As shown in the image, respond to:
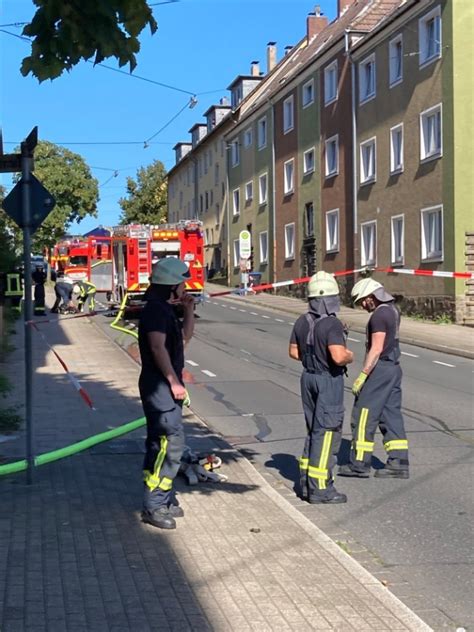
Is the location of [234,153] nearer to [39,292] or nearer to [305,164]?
[305,164]

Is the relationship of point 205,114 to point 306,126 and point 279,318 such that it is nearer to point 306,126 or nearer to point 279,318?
point 306,126

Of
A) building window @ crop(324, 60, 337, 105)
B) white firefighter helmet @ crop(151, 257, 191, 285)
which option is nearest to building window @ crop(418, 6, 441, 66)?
building window @ crop(324, 60, 337, 105)

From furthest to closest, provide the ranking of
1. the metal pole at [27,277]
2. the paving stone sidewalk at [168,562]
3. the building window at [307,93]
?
1. the building window at [307,93]
2. the metal pole at [27,277]
3. the paving stone sidewalk at [168,562]

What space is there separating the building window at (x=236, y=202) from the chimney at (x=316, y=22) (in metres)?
9.68

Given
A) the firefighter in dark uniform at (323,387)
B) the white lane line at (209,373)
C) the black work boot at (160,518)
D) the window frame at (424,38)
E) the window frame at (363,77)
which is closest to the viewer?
the black work boot at (160,518)

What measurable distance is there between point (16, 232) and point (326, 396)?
868 cm

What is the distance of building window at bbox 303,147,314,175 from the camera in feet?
120

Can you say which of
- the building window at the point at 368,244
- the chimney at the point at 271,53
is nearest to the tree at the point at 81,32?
the building window at the point at 368,244

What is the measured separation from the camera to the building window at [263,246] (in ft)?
143

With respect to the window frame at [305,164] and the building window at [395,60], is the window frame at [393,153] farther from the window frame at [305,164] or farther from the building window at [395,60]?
the window frame at [305,164]

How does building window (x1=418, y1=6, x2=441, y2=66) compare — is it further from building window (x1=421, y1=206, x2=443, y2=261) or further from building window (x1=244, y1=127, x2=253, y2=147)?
building window (x1=244, y1=127, x2=253, y2=147)

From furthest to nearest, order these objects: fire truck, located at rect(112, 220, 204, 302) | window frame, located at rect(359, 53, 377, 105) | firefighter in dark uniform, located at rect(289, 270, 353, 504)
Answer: window frame, located at rect(359, 53, 377, 105)
fire truck, located at rect(112, 220, 204, 302)
firefighter in dark uniform, located at rect(289, 270, 353, 504)

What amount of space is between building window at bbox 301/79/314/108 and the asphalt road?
21.0 m

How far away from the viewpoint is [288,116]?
3978 centimetres
